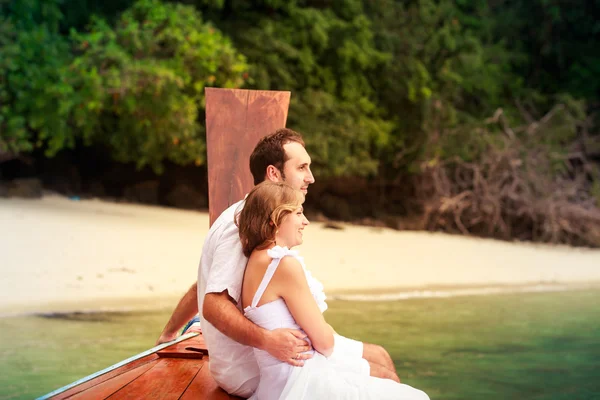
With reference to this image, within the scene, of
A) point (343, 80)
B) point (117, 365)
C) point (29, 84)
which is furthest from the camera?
point (343, 80)

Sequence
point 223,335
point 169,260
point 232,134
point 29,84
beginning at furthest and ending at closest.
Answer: point 29,84, point 169,260, point 232,134, point 223,335

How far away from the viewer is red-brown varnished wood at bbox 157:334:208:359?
129 inches

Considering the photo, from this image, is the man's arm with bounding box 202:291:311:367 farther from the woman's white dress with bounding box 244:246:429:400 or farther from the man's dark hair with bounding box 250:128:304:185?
the man's dark hair with bounding box 250:128:304:185

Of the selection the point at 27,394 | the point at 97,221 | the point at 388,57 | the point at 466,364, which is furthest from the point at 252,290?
the point at 388,57

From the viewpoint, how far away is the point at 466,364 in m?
6.23

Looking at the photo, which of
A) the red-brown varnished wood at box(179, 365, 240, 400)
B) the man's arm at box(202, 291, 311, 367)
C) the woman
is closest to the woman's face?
the woman

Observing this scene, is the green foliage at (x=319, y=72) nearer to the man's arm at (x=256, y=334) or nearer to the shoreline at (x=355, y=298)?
the shoreline at (x=355, y=298)

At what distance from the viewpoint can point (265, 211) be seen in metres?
2.52

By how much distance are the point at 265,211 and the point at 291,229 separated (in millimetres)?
105

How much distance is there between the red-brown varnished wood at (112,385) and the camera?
2.70 metres

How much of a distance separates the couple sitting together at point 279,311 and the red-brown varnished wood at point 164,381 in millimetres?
297

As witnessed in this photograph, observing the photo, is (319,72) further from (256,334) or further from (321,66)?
(256,334)

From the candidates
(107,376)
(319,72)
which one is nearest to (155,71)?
(319,72)

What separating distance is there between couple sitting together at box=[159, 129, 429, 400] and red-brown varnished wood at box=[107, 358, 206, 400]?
11.7 inches
